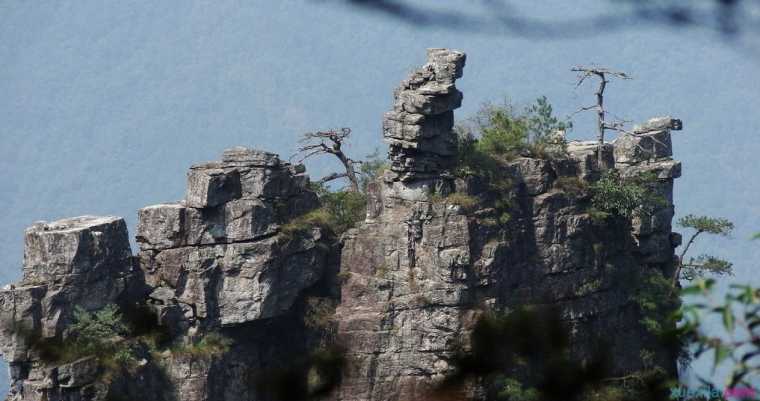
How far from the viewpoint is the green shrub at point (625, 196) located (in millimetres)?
44562

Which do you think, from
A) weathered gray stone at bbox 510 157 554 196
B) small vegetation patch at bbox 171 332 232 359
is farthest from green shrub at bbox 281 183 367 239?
weathered gray stone at bbox 510 157 554 196

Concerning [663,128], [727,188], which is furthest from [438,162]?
[727,188]

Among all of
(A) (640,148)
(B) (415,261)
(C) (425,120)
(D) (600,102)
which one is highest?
(D) (600,102)

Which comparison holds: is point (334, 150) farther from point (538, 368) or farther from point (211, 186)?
point (538, 368)

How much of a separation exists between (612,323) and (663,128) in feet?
17.9

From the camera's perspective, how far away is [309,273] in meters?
42.7

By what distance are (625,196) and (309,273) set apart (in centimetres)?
776

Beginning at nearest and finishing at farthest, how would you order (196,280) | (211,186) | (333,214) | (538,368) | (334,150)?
1. (538,368)
2. (211,186)
3. (196,280)
4. (333,214)
5. (334,150)

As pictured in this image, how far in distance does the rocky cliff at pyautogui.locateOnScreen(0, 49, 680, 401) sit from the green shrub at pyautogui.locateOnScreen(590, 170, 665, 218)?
137cm

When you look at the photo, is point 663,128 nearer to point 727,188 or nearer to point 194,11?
point 727,188

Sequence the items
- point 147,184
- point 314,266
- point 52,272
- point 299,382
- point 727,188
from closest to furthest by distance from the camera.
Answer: point 299,382, point 52,272, point 314,266, point 727,188, point 147,184

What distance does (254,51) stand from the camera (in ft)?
572

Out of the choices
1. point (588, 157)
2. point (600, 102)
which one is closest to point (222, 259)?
point (588, 157)

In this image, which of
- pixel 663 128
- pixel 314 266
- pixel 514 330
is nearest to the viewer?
pixel 514 330
